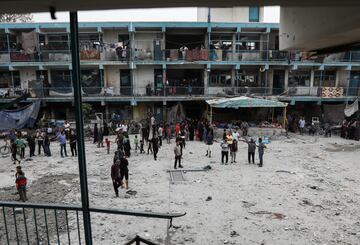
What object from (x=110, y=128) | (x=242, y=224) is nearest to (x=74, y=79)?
(x=242, y=224)

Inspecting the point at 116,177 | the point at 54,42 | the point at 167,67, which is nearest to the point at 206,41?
the point at 167,67

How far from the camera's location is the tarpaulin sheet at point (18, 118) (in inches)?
819

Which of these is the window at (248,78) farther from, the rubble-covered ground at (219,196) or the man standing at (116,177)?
the man standing at (116,177)

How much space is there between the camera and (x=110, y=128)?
74.8ft

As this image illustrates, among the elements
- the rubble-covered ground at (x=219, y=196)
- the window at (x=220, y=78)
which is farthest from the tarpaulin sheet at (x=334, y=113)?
the window at (x=220, y=78)

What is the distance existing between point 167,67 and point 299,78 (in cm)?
1199

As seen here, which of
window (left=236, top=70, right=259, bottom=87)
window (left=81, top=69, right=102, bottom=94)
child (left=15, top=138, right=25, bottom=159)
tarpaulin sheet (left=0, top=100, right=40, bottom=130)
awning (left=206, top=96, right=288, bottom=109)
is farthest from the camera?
window (left=236, top=70, right=259, bottom=87)

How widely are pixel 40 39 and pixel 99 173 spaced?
55.6ft

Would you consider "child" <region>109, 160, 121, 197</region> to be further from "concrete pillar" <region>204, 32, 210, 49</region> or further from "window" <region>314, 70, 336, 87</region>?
"window" <region>314, 70, 336, 87</region>

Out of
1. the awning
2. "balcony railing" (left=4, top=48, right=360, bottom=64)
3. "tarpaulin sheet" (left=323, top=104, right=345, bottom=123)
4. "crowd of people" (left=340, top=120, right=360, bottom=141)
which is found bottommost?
"crowd of people" (left=340, top=120, right=360, bottom=141)

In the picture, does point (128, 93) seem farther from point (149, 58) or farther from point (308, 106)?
point (308, 106)

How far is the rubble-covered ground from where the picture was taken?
8414mm

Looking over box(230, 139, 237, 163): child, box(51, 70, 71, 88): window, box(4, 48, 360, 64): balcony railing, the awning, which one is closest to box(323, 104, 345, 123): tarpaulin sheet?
box(4, 48, 360, 64): balcony railing

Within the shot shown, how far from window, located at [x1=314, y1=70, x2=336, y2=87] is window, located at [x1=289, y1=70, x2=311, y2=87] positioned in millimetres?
718
